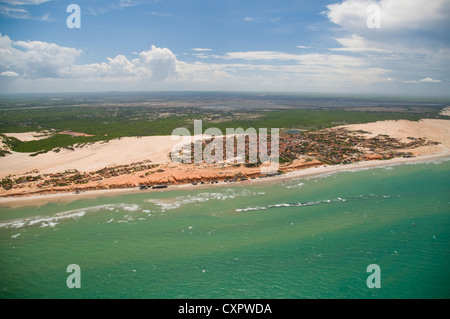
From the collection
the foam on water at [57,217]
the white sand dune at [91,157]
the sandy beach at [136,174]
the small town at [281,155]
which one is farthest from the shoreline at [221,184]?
the white sand dune at [91,157]

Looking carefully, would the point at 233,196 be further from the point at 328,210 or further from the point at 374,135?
the point at 374,135

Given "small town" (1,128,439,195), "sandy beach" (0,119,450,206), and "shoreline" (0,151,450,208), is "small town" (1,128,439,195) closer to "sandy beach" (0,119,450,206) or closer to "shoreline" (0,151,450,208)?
Answer: "sandy beach" (0,119,450,206)

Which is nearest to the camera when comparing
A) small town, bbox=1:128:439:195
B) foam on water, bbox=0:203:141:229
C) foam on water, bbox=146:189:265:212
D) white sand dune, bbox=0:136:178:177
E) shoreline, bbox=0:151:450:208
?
foam on water, bbox=0:203:141:229

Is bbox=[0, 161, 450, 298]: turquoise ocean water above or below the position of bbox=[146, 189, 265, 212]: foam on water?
below

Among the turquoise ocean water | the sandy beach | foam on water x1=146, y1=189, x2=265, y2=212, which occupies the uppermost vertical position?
the sandy beach

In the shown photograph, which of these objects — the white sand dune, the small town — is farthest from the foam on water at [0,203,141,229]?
the white sand dune

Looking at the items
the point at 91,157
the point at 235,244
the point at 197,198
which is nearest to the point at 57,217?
the point at 197,198

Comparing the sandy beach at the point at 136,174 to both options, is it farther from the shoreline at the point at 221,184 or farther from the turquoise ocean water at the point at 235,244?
the turquoise ocean water at the point at 235,244
